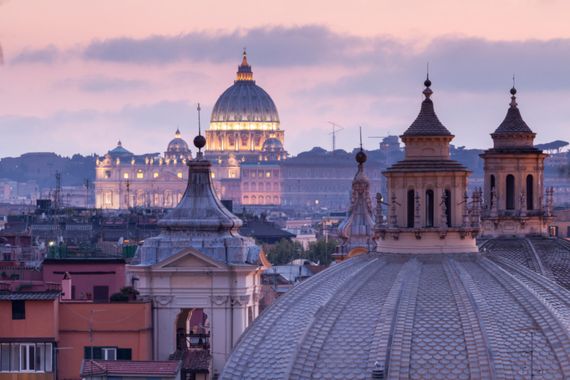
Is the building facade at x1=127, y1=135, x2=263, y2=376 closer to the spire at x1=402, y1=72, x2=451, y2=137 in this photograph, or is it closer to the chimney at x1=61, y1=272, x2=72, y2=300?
the chimney at x1=61, y1=272, x2=72, y2=300

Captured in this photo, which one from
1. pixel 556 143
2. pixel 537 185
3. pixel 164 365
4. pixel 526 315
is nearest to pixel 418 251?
pixel 526 315

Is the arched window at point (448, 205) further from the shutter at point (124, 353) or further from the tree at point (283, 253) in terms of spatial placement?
the tree at point (283, 253)

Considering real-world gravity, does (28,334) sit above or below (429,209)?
below

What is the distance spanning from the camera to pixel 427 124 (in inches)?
1341

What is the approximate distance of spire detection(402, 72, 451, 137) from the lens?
111ft

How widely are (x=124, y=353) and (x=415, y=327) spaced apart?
15486 mm

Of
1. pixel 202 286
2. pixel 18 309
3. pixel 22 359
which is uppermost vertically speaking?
pixel 202 286

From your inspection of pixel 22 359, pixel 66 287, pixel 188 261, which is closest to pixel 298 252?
pixel 66 287

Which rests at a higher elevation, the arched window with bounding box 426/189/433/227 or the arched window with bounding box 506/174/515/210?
the arched window with bounding box 506/174/515/210

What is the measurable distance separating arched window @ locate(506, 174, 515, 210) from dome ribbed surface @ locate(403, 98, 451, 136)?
1054 centimetres

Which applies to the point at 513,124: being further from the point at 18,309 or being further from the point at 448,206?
the point at 448,206

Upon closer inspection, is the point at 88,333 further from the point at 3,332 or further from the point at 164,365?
the point at 164,365

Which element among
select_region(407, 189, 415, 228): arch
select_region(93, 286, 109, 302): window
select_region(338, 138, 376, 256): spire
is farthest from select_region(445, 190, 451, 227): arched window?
select_region(93, 286, 109, 302): window

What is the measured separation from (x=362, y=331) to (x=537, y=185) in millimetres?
14734
